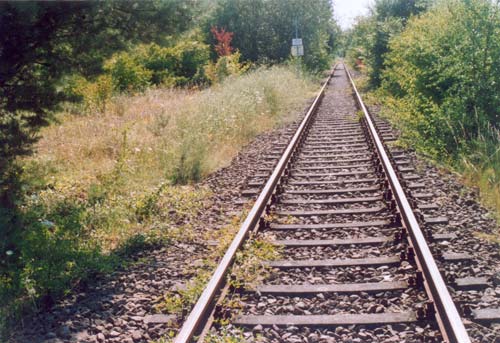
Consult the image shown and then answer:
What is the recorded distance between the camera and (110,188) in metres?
7.18

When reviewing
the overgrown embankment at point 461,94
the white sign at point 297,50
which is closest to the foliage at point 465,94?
the overgrown embankment at point 461,94

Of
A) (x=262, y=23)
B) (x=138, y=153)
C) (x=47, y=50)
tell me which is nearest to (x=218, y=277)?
(x=47, y=50)

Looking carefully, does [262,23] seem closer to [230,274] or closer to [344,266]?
[344,266]

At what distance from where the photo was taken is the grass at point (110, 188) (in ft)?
15.3

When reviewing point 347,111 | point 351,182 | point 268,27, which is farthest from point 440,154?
point 268,27

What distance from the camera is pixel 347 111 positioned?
16031 millimetres

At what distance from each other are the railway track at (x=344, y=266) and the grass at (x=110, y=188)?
1.22 m

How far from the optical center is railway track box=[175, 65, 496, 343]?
11.5 ft

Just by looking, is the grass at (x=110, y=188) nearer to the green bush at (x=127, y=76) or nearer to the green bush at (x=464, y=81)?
the green bush at (x=464, y=81)

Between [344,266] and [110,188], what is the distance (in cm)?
394

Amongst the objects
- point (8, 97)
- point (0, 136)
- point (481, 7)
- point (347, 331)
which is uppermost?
point (481, 7)

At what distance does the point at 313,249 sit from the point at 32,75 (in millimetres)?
3832

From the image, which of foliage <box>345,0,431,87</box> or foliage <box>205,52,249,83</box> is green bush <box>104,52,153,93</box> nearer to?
foliage <box>205,52,249,83</box>

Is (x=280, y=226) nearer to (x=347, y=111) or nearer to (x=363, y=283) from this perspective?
(x=363, y=283)
